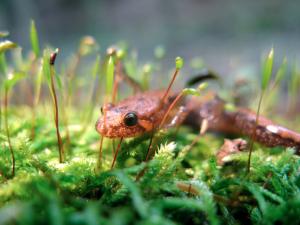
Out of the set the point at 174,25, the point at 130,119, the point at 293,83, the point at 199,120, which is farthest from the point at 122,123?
the point at 174,25

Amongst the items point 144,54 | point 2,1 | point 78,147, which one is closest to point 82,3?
point 2,1

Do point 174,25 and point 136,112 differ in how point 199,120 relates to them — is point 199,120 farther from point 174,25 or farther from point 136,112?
point 174,25

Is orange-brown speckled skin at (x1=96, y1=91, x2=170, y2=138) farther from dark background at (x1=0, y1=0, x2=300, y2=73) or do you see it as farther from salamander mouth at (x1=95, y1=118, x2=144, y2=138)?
dark background at (x1=0, y1=0, x2=300, y2=73)

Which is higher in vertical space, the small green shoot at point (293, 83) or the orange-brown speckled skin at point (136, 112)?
the orange-brown speckled skin at point (136, 112)

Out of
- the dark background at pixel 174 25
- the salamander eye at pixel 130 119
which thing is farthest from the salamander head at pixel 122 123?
the dark background at pixel 174 25

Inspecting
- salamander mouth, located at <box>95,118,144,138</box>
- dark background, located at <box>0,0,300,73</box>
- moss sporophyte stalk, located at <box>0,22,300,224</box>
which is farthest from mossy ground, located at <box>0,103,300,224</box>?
dark background, located at <box>0,0,300,73</box>

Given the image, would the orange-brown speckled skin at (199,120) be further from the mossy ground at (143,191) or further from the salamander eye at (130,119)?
the mossy ground at (143,191)
